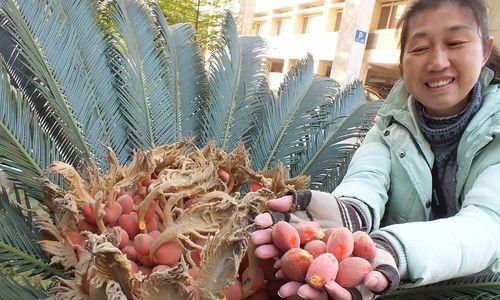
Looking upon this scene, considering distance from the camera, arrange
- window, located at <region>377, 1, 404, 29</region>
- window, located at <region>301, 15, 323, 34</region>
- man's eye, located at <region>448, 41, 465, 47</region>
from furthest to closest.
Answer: window, located at <region>301, 15, 323, 34</region>, window, located at <region>377, 1, 404, 29</region>, man's eye, located at <region>448, 41, 465, 47</region>

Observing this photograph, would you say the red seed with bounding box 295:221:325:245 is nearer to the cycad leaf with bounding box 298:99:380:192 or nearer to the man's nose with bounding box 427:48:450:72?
the man's nose with bounding box 427:48:450:72

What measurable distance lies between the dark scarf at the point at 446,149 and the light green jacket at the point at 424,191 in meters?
0.02

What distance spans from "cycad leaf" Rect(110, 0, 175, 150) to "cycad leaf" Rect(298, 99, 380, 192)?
583mm

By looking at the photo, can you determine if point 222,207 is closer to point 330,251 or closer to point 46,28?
point 330,251

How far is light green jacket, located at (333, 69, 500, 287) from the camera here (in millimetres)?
886

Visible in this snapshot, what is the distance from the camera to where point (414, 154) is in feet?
4.22

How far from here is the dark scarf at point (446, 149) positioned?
125cm

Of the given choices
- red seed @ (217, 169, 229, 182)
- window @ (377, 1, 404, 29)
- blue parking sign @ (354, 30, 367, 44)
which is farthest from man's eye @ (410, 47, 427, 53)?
window @ (377, 1, 404, 29)

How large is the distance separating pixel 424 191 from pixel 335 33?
12798 millimetres

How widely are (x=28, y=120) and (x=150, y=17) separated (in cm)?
83

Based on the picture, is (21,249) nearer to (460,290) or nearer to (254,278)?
(254,278)

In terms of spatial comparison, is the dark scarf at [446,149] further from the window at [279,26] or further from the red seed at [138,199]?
the window at [279,26]

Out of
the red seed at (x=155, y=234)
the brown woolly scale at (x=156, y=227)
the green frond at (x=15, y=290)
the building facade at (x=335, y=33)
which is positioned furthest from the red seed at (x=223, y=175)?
the building facade at (x=335, y=33)

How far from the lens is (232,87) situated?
6.90 ft
